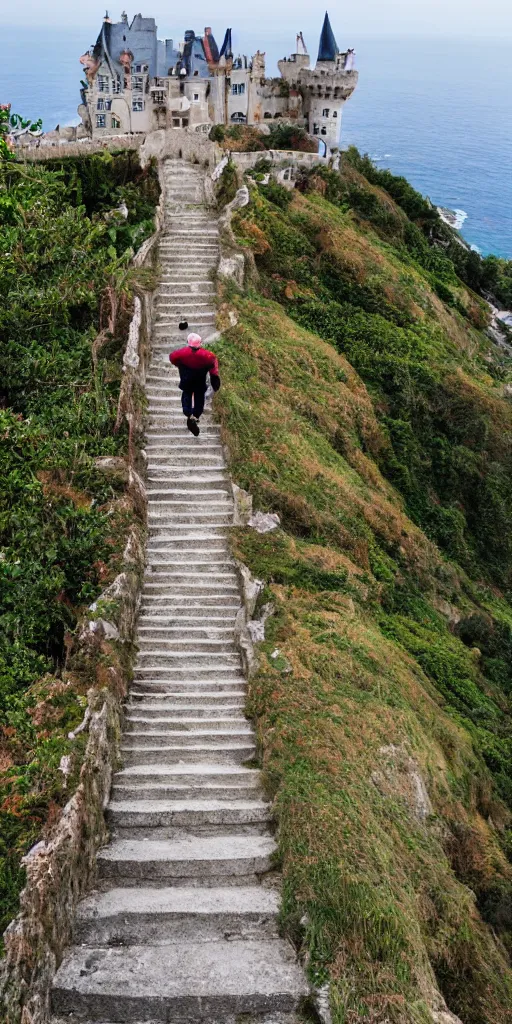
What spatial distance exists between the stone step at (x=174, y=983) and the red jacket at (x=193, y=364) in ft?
33.9

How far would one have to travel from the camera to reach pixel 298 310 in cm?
2834

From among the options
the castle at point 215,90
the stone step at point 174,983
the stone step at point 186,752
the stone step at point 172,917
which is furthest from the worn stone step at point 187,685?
the castle at point 215,90

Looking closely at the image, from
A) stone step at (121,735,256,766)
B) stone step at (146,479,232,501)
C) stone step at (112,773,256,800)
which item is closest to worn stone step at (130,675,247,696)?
stone step at (121,735,256,766)

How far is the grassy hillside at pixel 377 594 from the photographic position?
10477mm

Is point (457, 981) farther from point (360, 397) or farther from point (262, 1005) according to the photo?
point (360, 397)

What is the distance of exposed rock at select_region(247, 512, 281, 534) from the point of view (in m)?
16.7

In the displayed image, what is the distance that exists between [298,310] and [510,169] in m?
139

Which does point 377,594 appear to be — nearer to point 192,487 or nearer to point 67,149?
point 192,487

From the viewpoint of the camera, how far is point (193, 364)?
1708 cm

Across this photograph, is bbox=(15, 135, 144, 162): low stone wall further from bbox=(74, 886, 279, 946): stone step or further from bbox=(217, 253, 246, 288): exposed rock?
bbox=(74, 886, 279, 946): stone step

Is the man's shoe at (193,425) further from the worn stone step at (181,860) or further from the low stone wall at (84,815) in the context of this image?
the worn stone step at (181,860)

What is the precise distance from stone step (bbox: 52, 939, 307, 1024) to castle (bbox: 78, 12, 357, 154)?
40.6m

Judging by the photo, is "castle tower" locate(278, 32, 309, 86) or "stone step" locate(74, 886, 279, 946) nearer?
"stone step" locate(74, 886, 279, 946)

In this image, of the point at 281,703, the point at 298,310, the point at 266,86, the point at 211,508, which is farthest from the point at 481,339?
the point at 281,703
